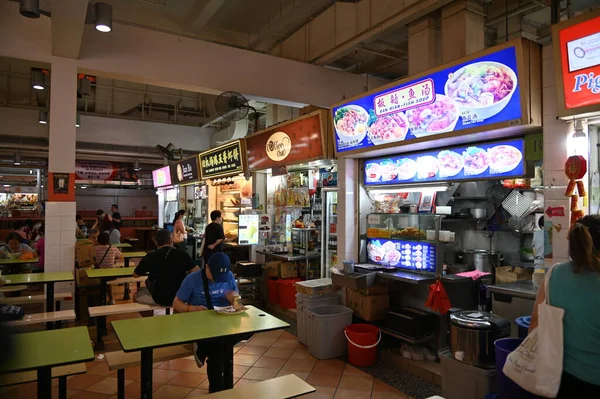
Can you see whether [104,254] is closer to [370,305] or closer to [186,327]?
[186,327]

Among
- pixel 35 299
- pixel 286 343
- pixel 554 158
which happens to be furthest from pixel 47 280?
pixel 554 158

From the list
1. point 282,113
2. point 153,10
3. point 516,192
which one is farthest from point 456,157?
point 153,10

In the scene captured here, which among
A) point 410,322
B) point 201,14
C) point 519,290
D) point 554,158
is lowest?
point 410,322

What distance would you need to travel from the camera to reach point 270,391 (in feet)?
8.86

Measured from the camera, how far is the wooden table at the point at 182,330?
2.89 meters

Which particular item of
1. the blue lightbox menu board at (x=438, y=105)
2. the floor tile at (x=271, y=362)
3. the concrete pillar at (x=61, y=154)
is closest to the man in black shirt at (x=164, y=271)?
the floor tile at (x=271, y=362)

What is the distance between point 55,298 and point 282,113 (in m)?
5.57

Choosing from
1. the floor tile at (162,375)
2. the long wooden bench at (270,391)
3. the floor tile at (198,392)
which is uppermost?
the long wooden bench at (270,391)

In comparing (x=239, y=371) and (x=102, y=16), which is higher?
(x=102, y=16)

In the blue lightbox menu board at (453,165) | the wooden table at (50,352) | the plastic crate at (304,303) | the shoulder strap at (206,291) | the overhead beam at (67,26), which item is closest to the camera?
the wooden table at (50,352)

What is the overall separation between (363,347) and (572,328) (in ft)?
9.85

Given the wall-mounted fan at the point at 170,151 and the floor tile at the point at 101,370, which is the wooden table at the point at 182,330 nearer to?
the floor tile at the point at 101,370

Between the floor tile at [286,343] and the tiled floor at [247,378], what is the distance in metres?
0.11

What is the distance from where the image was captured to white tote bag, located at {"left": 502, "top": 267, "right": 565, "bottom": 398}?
2141mm
